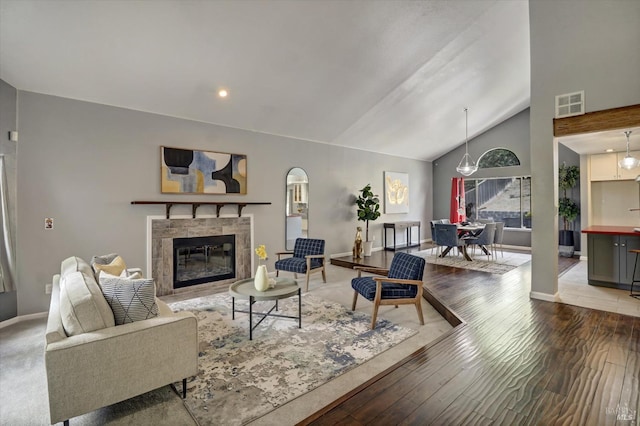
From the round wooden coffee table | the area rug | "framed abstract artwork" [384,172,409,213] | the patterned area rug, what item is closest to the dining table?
the area rug

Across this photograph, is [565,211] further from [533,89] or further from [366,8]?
[366,8]

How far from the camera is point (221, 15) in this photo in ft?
11.1

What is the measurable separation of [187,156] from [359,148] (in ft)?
14.4

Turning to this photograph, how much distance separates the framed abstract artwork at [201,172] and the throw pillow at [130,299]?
2856mm

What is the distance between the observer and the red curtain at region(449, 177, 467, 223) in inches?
382

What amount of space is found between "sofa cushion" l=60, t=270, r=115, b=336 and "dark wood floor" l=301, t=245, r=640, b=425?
1.54m

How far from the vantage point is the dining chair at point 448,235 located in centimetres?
675

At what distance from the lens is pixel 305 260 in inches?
204

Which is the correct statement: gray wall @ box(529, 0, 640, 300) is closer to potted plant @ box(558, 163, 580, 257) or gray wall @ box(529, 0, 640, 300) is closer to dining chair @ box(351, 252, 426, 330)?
dining chair @ box(351, 252, 426, 330)

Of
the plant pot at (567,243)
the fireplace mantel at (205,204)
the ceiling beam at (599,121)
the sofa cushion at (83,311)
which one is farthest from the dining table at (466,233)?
the sofa cushion at (83,311)

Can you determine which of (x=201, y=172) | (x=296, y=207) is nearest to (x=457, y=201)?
(x=296, y=207)

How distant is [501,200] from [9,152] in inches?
424

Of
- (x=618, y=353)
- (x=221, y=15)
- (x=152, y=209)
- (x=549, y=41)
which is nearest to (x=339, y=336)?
(x=618, y=353)

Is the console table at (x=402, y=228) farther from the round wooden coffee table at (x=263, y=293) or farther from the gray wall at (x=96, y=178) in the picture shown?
the round wooden coffee table at (x=263, y=293)
